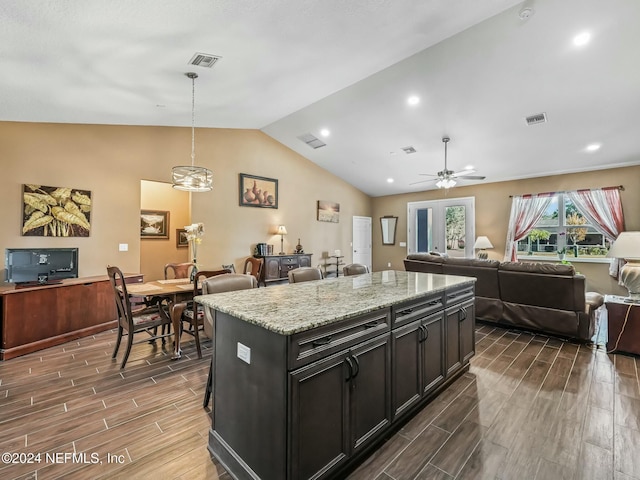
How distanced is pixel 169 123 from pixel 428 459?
5837mm

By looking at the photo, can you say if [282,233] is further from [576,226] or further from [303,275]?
[576,226]

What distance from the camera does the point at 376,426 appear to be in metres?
1.82

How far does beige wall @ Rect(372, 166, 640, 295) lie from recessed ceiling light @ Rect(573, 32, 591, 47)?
410 cm

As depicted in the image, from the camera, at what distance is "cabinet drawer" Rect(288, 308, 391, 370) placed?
53.9 inches

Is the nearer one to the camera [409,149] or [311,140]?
[409,149]

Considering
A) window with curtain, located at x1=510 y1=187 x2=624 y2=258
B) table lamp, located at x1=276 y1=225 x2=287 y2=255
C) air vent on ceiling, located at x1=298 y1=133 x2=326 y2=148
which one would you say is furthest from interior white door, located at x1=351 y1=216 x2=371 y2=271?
window with curtain, located at x1=510 y1=187 x2=624 y2=258

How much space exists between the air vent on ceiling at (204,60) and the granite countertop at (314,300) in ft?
8.63

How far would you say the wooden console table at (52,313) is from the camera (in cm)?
330

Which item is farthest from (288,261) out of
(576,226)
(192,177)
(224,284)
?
(576,226)

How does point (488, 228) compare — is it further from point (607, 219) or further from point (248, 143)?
point (248, 143)

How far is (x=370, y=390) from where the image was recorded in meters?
1.77

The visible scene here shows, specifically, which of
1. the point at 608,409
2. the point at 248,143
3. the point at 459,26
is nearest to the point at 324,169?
the point at 248,143

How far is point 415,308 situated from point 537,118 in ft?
15.6

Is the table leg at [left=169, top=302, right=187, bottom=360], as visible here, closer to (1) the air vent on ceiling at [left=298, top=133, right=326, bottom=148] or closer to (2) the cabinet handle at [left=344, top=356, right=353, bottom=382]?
(2) the cabinet handle at [left=344, top=356, right=353, bottom=382]
